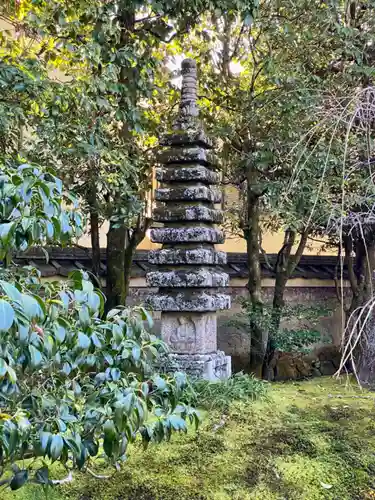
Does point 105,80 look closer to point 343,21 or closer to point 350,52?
point 350,52

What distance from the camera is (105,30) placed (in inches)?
162

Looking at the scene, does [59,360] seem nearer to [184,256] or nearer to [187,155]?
[184,256]

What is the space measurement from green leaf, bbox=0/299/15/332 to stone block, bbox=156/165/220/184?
12.1 ft

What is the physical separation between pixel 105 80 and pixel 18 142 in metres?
1.29

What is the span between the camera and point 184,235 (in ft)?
15.4

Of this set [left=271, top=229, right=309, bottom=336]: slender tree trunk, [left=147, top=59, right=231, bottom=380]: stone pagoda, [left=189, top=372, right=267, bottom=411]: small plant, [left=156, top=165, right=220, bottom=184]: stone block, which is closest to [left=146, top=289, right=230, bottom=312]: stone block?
[left=147, top=59, right=231, bottom=380]: stone pagoda

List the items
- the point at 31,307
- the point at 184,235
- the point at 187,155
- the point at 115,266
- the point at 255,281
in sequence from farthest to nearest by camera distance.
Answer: the point at 255,281, the point at 115,266, the point at 187,155, the point at 184,235, the point at 31,307

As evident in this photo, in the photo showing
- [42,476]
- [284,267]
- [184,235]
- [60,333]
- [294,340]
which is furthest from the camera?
[284,267]

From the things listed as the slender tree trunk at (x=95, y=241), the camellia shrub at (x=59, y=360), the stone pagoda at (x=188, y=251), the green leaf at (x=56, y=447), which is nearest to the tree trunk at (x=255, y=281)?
the stone pagoda at (x=188, y=251)

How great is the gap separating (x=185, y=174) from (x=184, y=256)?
32.2 inches

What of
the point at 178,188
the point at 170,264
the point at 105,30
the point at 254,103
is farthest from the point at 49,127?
the point at 254,103

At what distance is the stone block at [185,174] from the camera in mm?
4758

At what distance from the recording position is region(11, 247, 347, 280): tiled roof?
249 inches

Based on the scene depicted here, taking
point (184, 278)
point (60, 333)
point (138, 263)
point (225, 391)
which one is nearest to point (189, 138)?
point (184, 278)
